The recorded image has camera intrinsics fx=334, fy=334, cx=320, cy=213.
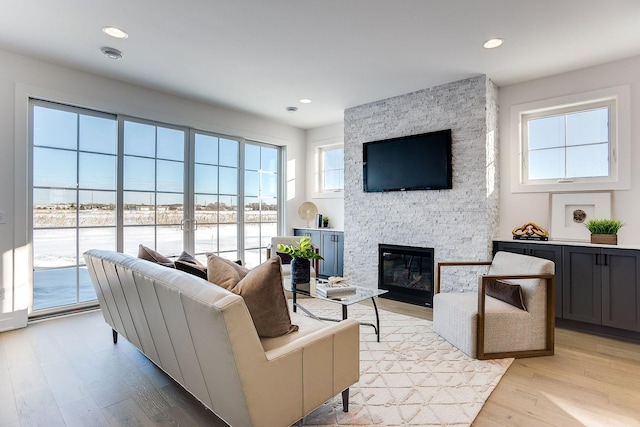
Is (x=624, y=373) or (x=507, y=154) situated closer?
(x=624, y=373)

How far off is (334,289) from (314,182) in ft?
10.9

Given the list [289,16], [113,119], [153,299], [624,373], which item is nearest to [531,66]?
[289,16]

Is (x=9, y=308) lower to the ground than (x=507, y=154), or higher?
lower

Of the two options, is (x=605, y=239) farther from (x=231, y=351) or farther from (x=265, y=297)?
(x=231, y=351)

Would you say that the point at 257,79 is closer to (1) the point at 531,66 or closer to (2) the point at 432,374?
(1) the point at 531,66

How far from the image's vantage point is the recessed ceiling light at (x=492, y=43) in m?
2.95

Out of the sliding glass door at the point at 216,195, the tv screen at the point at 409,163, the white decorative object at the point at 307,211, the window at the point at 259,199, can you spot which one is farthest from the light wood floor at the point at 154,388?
the white decorative object at the point at 307,211

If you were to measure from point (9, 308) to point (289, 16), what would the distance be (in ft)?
12.3

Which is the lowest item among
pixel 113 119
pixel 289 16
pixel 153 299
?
pixel 153 299

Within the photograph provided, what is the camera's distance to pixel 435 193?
4.13 metres

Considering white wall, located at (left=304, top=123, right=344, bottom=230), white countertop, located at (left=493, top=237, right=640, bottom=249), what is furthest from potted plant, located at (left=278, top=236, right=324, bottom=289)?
white wall, located at (left=304, top=123, right=344, bottom=230)

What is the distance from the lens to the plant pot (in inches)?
124

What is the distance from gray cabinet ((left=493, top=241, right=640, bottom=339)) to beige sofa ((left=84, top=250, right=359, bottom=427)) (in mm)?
2673

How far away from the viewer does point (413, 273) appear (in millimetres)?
4328
